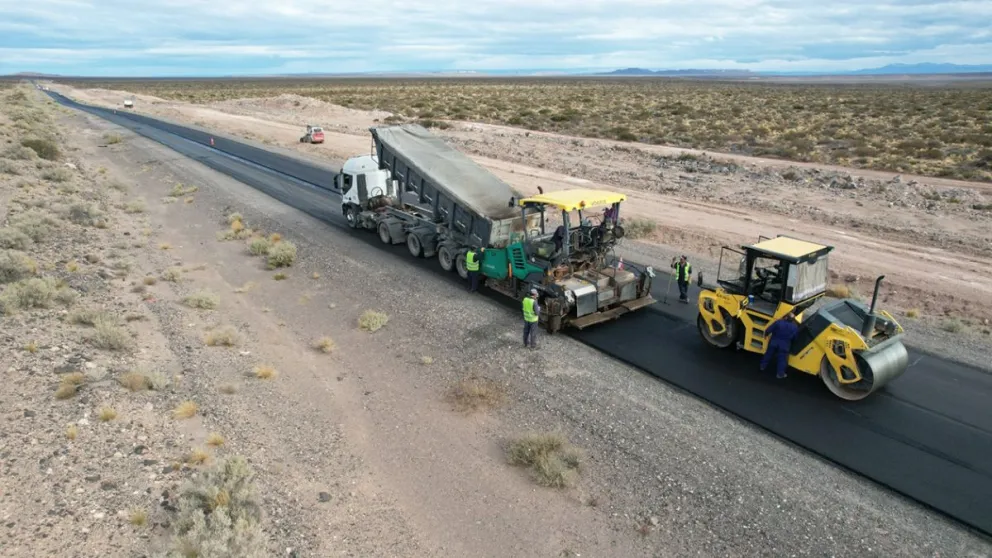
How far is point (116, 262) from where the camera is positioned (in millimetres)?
16297

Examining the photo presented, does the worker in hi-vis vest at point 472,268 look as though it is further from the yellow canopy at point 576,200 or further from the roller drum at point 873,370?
the roller drum at point 873,370

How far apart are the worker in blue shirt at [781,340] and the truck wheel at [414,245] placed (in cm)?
1020

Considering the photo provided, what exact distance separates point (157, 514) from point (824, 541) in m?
8.26

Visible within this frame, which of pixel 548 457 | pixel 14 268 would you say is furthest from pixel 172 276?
pixel 548 457

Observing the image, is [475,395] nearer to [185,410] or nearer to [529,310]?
[529,310]

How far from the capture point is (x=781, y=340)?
34.3ft

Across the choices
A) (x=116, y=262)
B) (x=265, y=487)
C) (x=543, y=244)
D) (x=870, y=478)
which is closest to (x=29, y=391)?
(x=265, y=487)

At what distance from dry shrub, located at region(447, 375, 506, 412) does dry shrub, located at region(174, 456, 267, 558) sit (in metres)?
3.53

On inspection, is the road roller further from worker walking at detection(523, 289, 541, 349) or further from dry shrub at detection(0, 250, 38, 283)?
dry shrub at detection(0, 250, 38, 283)

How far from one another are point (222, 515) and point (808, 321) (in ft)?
32.2

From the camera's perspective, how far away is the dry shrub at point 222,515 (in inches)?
258

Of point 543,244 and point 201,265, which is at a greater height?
point 543,244

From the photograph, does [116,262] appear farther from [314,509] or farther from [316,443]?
[314,509]

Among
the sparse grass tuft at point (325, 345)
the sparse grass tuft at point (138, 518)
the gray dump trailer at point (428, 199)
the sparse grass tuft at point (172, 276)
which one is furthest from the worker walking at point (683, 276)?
the sparse grass tuft at point (172, 276)
